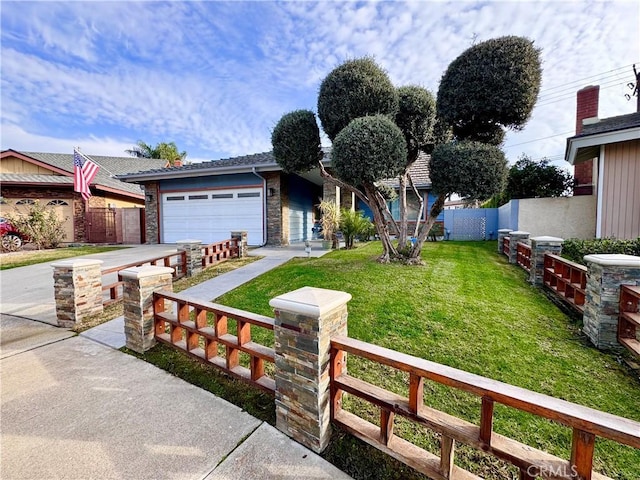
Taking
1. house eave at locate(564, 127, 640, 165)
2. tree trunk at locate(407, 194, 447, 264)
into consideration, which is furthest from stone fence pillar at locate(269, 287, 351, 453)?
house eave at locate(564, 127, 640, 165)

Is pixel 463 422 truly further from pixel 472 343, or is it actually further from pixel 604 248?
pixel 604 248

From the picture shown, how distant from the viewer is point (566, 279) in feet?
14.2

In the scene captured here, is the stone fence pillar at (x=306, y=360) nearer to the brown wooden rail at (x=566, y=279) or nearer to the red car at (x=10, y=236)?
the brown wooden rail at (x=566, y=279)

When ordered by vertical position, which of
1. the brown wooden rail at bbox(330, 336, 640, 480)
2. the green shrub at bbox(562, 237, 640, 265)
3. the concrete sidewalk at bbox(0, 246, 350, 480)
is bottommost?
the concrete sidewalk at bbox(0, 246, 350, 480)

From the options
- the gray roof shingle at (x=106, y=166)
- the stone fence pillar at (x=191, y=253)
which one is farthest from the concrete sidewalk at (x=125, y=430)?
the gray roof shingle at (x=106, y=166)

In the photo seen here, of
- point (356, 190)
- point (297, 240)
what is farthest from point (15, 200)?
point (356, 190)

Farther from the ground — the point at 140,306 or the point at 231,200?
the point at 231,200

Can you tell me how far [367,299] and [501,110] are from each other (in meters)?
4.00

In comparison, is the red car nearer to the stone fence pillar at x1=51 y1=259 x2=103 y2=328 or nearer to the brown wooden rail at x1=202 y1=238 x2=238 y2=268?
the brown wooden rail at x1=202 y1=238 x2=238 y2=268

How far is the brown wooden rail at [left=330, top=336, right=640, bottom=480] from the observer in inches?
47.3

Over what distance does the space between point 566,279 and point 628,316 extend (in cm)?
159

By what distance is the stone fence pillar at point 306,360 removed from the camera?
6.11 ft

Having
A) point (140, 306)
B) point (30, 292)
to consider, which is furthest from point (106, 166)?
point (140, 306)

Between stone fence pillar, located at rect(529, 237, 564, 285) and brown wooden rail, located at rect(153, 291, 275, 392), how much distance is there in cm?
506
